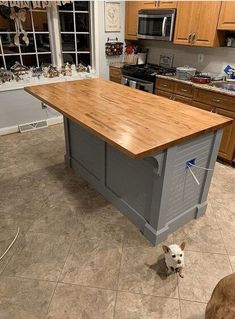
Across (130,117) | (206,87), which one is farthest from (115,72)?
(130,117)

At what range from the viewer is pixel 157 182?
171 cm

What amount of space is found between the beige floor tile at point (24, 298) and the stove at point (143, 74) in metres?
3.02

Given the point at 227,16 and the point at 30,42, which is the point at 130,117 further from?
the point at 30,42

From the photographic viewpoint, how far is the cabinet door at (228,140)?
2.88m

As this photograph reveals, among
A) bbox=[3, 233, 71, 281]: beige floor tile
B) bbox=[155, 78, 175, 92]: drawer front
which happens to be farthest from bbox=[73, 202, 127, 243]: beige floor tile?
bbox=[155, 78, 175, 92]: drawer front

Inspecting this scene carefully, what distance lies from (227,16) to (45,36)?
267cm

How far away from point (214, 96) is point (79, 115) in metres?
1.88

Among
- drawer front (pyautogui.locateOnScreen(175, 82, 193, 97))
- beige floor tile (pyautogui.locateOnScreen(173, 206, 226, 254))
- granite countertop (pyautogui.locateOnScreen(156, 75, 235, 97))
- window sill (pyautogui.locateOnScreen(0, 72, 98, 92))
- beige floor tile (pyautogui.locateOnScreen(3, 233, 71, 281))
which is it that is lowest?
beige floor tile (pyautogui.locateOnScreen(3, 233, 71, 281))

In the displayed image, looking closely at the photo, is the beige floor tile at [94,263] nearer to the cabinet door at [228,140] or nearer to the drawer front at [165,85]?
the cabinet door at [228,140]

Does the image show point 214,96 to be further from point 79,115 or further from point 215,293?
→ point 215,293

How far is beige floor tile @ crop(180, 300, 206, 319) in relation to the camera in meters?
1.50

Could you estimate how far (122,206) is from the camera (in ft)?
7.35

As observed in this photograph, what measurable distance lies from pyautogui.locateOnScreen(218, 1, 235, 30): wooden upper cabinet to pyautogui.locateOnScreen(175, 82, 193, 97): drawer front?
76cm

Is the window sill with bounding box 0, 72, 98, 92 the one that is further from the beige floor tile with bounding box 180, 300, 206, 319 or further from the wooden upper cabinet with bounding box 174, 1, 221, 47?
the beige floor tile with bounding box 180, 300, 206, 319
